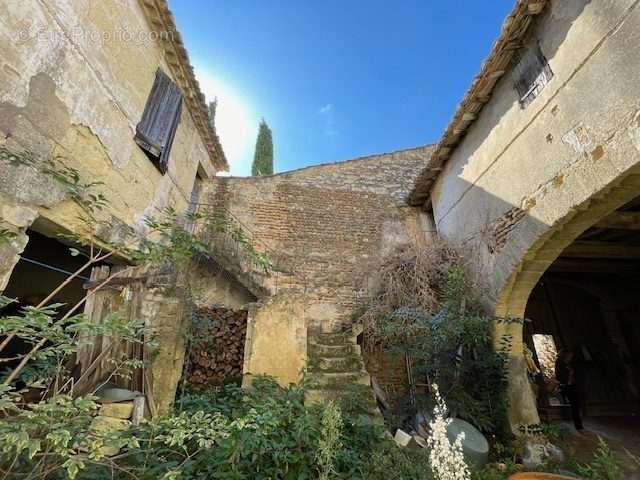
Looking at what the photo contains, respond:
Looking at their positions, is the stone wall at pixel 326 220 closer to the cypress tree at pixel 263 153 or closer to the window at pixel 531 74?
the window at pixel 531 74

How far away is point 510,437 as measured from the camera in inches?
164

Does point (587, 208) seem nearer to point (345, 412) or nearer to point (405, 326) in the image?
point (405, 326)

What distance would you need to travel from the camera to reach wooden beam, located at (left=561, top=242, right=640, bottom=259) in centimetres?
554

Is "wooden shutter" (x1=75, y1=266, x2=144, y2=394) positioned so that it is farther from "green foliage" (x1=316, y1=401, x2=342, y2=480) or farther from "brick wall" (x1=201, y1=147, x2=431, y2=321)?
"brick wall" (x1=201, y1=147, x2=431, y2=321)

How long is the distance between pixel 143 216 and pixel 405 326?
5007 mm

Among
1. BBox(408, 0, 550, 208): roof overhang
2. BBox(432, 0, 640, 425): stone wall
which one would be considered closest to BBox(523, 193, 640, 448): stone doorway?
BBox(432, 0, 640, 425): stone wall

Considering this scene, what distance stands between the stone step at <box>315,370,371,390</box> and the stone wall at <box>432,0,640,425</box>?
2471 millimetres

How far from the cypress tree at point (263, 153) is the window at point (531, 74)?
1333cm

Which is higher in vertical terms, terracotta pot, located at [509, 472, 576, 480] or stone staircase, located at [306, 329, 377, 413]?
stone staircase, located at [306, 329, 377, 413]

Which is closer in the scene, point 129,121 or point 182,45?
point 129,121

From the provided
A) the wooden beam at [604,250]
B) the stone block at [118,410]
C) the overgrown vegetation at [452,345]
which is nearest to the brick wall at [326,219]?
the overgrown vegetation at [452,345]

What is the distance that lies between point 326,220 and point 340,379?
4.35 meters

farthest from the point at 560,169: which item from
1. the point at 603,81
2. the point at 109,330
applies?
the point at 109,330

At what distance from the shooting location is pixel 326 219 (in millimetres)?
7621
